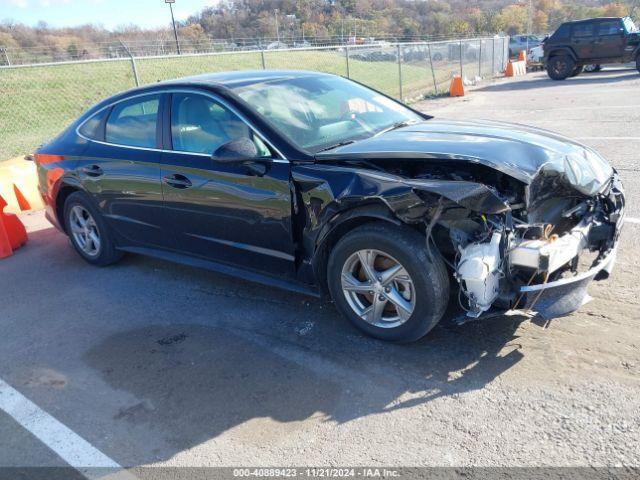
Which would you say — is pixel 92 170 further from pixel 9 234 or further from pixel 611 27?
pixel 611 27

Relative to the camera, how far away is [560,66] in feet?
65.8

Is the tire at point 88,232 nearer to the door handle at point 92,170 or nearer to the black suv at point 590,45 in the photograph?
the door handle at point 92,170

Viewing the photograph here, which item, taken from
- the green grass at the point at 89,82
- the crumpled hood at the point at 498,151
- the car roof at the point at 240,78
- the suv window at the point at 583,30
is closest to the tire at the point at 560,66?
the suv window at the point at 583,30

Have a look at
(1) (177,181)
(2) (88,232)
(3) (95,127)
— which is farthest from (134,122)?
(2) (88,232)

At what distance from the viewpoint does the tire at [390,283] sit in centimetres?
332

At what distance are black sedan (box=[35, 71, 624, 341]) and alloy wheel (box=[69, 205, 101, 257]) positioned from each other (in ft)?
1.61

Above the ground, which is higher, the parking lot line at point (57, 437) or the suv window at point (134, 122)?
the suv window at point (134, 122)

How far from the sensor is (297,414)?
3117mm

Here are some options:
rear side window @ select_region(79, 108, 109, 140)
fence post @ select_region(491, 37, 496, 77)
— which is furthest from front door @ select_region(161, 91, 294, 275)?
fence post @ select_region(491, 37, 496, 77)

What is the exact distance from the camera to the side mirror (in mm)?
3789

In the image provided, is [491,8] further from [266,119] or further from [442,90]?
[266,119]

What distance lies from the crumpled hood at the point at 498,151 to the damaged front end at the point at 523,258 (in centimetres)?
13

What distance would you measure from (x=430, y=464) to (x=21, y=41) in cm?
5062

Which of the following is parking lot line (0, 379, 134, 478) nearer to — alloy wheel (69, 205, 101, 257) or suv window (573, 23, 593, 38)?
alloy wheel (69, 205, 101, 257)
